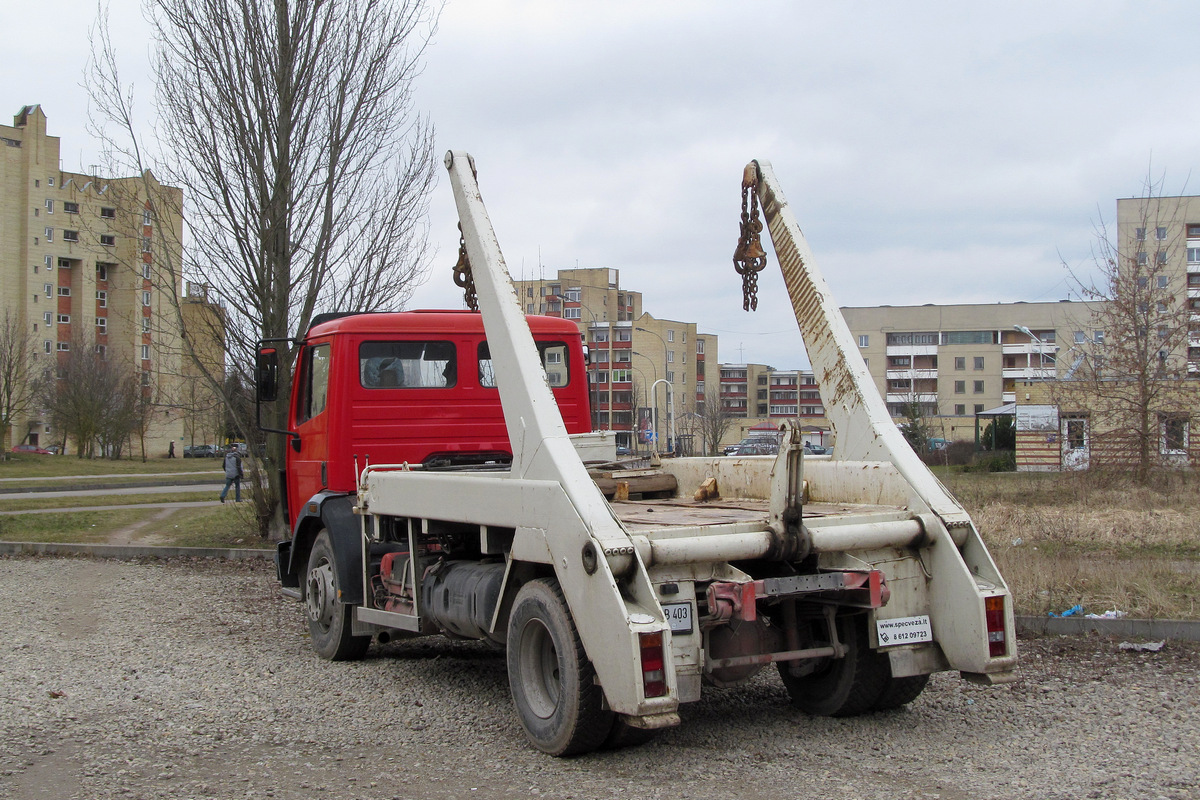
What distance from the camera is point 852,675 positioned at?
5.66 m

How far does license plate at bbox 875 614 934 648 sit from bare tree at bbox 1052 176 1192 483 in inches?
742

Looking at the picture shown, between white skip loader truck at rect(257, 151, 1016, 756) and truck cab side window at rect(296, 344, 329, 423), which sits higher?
truck cab side window at rect(296, 344, 329, 423)

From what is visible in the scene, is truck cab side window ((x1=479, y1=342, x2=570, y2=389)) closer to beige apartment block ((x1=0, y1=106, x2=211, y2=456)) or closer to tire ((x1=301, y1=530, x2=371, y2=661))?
tire ((x1=301, y1=530, x2=371, y2=661))

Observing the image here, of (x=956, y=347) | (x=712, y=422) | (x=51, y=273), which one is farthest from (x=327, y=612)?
(x=956, y=347)

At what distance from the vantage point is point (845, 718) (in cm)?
580

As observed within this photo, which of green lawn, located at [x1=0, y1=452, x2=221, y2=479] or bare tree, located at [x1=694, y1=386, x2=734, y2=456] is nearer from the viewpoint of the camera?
green lawn, located at [x1=0, y1=452, x2=221, y2=479]

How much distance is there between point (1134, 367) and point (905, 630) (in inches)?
804

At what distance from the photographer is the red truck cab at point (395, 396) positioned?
26.6ft

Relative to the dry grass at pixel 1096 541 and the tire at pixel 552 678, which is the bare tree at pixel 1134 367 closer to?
the dry grass at pixel 1096 541

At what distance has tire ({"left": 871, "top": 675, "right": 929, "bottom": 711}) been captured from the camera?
18.8 ft

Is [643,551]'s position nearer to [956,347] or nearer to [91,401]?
[91,401]

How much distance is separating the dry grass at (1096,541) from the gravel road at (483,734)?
133 cm

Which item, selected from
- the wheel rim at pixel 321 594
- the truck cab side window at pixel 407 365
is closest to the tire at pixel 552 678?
the wheel rim at pixel 321 594

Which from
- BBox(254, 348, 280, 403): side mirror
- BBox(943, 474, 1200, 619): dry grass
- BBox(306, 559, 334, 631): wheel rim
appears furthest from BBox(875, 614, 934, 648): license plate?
BBox(254, 348, 280, 403): side mirror
